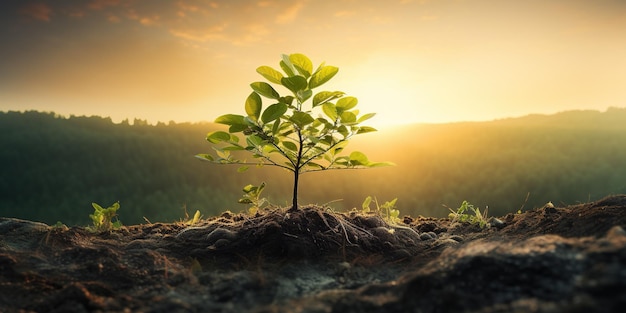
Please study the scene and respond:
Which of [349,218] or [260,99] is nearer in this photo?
[260,99]

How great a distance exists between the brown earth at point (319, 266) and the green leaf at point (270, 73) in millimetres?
1074

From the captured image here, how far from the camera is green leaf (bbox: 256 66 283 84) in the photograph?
3200 millimetres

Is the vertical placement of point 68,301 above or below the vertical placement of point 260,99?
below

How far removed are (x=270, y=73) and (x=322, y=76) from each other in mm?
401

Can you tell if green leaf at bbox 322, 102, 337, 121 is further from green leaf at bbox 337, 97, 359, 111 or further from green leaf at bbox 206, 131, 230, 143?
green leaf at bbox 206, 131, 230, 143

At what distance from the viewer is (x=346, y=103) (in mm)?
3256

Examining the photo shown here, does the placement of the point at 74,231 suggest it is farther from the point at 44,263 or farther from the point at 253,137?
the point at 253,137

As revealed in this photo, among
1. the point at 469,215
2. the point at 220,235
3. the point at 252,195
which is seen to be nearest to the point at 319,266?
the point at 220,235

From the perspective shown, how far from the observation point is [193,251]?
3.03 m

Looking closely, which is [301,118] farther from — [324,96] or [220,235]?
[220,235]

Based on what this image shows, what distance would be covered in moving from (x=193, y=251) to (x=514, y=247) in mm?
2088

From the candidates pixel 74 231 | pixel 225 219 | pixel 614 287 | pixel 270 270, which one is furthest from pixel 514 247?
pixel 74 231

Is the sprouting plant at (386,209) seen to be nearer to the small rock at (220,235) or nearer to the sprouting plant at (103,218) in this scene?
the small rock at (220,235)

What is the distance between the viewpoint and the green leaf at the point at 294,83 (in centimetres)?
291
